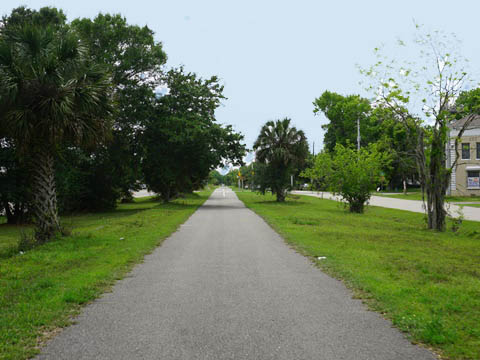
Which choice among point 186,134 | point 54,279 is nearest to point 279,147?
point 186,134

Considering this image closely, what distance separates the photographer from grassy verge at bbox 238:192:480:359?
480cm

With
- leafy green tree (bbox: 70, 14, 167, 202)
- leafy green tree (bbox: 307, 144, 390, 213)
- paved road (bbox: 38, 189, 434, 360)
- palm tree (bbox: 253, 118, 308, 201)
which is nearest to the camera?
paved road (bbox: 38, 189, 434, 360)

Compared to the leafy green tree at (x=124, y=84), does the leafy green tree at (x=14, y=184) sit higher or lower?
lower

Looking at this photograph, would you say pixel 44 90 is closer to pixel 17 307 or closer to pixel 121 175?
pixel 17 307

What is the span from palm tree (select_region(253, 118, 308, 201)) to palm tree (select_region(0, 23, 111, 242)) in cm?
2434

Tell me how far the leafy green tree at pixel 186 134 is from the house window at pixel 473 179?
2671cm

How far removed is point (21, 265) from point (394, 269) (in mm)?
7656

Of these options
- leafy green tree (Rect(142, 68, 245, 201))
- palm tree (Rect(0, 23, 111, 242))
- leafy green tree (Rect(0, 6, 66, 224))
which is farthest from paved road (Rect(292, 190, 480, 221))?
leafy green tree (Rect(0, 6, 66, 224))

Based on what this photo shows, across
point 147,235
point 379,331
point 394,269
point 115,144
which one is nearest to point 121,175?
point 115,144

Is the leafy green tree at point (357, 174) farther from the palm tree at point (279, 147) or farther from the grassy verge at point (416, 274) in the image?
the palm tree at point (279, 147)

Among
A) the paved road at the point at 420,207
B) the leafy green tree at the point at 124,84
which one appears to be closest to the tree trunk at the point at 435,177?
the paved road at the point at 420,207

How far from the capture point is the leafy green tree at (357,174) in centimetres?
2469

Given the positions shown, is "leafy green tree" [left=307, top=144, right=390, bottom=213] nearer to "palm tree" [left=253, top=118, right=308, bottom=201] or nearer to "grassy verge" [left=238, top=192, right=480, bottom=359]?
"grassy verge" [left=238, top=192, right=480, bottom=359]

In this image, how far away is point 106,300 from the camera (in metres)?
6.16
